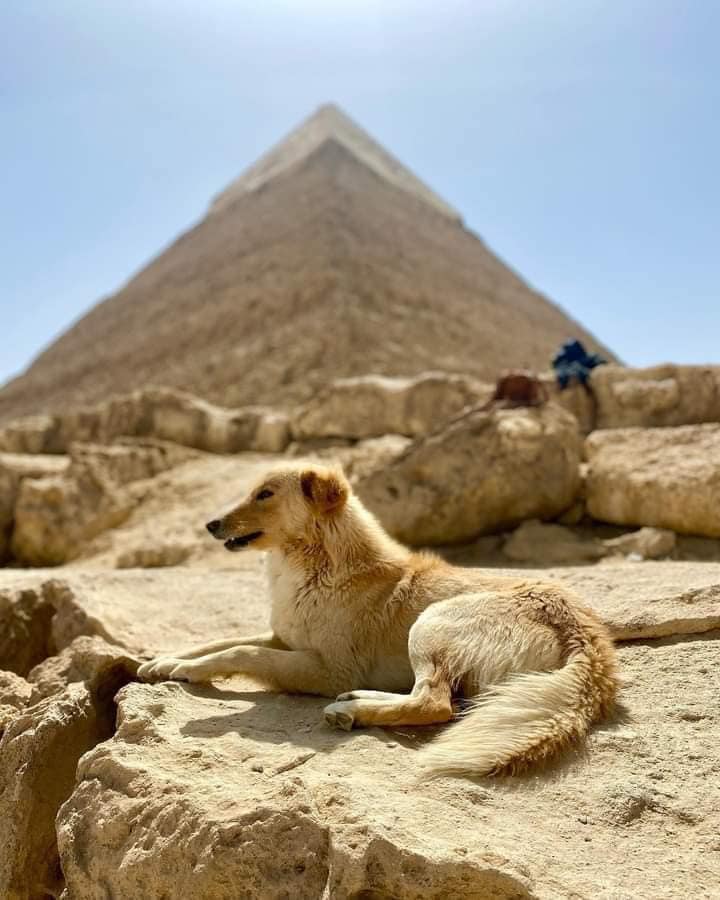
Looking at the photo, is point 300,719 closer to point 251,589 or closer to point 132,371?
point 251,589

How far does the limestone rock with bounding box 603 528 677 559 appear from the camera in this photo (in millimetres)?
5473

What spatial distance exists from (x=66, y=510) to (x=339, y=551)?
7864 mm

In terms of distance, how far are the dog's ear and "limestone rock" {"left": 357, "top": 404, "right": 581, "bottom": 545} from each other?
3.48 metres

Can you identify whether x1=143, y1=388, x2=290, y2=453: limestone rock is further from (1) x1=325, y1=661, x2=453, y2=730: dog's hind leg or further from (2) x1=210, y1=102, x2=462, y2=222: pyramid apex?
(2) x1=210, y1=102, x2=462, y2=222: pyramid apex

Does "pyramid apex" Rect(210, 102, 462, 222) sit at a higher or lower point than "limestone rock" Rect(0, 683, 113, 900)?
higher

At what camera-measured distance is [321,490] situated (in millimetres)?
2889

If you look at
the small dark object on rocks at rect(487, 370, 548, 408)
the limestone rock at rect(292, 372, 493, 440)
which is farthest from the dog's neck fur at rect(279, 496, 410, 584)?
the limestone rock at rect(292, 372, 493, 440)

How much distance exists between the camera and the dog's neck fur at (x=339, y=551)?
2.88m

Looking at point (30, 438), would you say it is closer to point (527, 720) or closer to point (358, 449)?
point (358, 449)

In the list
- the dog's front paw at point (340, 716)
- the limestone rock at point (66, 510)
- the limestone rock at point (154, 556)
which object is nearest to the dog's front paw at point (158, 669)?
the dog's front paw at point (340, 716)

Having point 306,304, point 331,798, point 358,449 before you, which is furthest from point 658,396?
point 306,304

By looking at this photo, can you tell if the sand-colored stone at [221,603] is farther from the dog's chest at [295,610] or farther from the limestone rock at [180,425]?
the limestone rock at [180,425]

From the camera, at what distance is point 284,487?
115 inches

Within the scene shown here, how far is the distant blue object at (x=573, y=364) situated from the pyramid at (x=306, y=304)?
14.4 m
